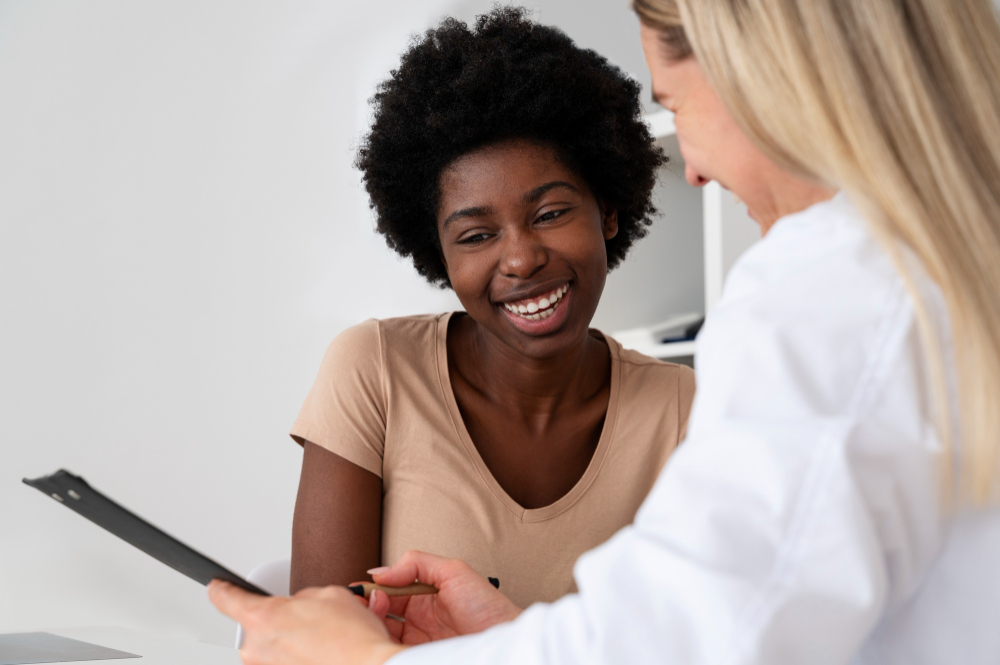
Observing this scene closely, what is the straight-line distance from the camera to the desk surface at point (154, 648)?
51.0 inches

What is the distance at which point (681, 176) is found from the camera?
2514mm

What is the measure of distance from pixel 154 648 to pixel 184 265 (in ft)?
4.57

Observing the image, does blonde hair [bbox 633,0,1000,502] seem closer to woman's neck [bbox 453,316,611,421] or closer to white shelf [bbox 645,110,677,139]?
woman's neck [bbox 453,316,611,421]

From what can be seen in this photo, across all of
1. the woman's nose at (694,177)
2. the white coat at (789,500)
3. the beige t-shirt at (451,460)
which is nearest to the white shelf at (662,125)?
the beige t-shirt at (451,460)

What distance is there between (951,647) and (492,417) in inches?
41.0

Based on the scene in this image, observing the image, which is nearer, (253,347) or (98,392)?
(98,392)

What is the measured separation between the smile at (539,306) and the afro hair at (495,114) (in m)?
0.24

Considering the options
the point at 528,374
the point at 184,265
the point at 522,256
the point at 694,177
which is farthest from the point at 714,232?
the point at 184,265

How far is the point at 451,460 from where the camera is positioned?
1.51 metres

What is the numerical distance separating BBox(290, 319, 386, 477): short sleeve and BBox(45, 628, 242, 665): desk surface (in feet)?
1.18

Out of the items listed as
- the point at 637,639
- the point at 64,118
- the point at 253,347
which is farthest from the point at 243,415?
the point at 637,639

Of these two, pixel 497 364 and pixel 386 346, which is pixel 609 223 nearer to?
pixel 497 364

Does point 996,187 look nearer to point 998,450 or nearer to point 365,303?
point 998,450

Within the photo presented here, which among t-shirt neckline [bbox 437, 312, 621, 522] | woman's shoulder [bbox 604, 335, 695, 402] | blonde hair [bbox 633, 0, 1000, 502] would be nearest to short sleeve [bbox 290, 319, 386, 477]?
t-shirt neckline [bbox 437, 312, 621, 522]
